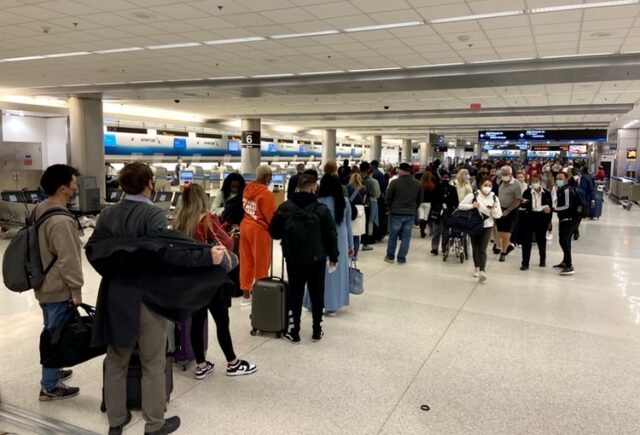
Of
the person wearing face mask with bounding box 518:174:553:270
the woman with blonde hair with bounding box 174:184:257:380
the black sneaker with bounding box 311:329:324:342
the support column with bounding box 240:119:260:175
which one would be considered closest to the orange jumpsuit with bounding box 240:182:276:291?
the black sneaker with bounding box 311:329:324:342

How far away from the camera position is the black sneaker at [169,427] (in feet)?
9.45

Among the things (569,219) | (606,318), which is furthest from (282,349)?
(569,219)

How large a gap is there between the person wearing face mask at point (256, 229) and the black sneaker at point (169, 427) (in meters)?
2.39

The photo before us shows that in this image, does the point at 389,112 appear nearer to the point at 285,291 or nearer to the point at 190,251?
the point at 285,291

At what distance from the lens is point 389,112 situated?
22438 millimetres

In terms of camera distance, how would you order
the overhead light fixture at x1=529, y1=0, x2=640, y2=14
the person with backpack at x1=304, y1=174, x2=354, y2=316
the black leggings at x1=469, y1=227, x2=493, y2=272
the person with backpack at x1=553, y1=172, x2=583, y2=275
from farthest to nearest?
the person with backpack at x1=553, y1=172, x2=583, y2=275 < the black leggings at x1=469, y1=227, x2=493, y2=272 < the overhead light fixture at x1=529, y1=0, x2=640, y2=14 < the person with backpack at x1=304, y1=174, x2=354, y2=316

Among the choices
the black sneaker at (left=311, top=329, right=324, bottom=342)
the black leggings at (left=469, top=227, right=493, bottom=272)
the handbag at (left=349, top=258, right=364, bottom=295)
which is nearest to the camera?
the black sneaker at (left=311, top=329, right=324, bottom=342)

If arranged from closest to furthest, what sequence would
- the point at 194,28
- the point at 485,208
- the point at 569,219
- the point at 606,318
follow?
1. the point at 606,318
2. the point at 485,208
3. the point at 569,219
4. the point at 194,28

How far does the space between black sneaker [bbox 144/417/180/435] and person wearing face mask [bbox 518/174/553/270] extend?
6270 mm

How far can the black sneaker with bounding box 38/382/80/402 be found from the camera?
3326 mm

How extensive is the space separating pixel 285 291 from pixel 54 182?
2090mm

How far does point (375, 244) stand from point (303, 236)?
5981 millimetres

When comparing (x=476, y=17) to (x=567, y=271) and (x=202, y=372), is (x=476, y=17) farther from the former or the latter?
(x=202, y=372)

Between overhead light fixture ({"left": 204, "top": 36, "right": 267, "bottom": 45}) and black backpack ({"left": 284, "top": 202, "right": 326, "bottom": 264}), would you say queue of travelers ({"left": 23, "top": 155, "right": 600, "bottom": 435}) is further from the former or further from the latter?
overhead light fixture ({"left": 204, "top": 36, "right": 267, "bottom": 45})
